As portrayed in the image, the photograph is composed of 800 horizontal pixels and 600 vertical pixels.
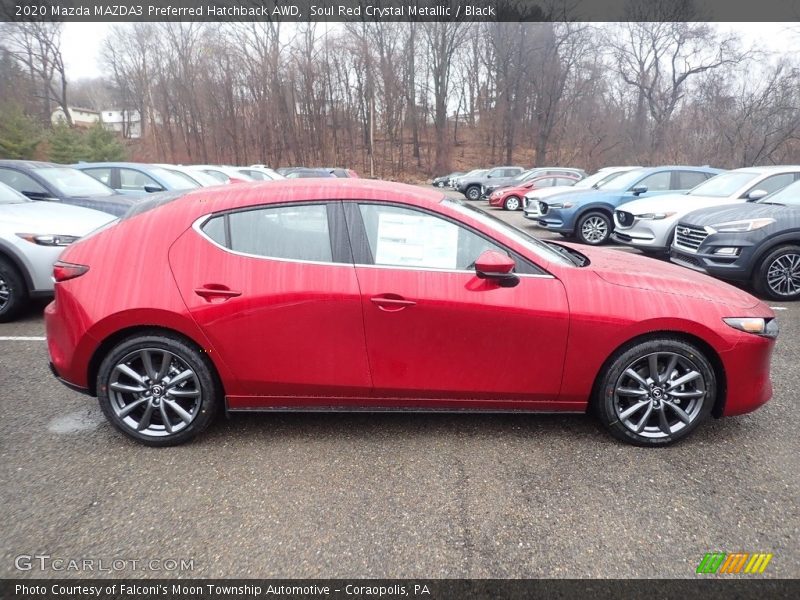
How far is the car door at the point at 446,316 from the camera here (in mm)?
2576

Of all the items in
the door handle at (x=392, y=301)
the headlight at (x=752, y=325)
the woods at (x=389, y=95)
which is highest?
the woods at (x=389, y=95)

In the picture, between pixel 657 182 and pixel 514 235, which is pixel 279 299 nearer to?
pixel 514 235

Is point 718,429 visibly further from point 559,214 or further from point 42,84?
point 42,84

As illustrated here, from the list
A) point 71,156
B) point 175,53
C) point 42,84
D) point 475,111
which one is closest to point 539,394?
point 71,156

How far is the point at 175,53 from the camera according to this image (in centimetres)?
4397

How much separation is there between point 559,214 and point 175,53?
47.0 metres

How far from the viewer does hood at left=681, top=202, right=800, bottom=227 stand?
578 centimetres

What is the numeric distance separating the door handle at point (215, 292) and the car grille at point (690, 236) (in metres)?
5.99

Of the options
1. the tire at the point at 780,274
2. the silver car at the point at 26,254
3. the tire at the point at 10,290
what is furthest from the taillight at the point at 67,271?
the tire at the point at 780,274

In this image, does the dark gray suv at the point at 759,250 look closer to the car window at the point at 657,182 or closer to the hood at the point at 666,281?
the hood at the point at 666,281

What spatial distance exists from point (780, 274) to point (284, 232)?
6.18 meters

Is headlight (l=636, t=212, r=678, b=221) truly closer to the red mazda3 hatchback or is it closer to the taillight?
the red mazda3 hatchback

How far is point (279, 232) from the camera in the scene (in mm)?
2695

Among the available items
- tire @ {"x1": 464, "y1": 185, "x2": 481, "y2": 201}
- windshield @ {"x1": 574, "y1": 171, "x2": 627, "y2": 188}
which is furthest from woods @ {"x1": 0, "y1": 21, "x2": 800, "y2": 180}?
windshield @ {"x1": 574, "y1": 171, "x2": 627, "y2": 188}
